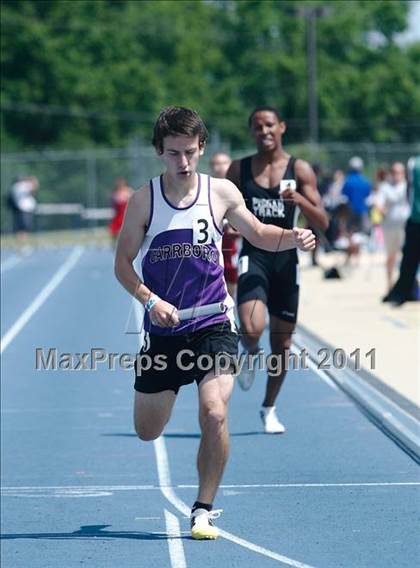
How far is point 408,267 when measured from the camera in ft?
71.4

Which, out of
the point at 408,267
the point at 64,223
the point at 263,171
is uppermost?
the point at 263,171

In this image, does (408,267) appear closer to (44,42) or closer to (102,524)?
(102,524)

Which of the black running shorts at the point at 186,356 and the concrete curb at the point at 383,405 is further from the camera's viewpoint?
the concrete curb at the point at 383,405

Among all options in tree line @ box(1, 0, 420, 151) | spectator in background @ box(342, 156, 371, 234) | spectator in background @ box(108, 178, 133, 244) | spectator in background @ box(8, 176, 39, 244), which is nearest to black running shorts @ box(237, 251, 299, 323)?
spectator in background @ box(342, 156, 371, 234)

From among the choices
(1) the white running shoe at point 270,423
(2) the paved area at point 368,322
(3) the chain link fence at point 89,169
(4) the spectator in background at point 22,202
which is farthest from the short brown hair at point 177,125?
(3) the chain link fence at point 89,169

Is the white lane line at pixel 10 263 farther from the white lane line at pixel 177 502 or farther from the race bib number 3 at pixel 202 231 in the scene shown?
the race bib number 3 at pixel 202 231

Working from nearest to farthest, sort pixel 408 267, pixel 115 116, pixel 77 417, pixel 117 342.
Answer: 1. pixel 77 417
2. pixel 117 342
3. pixel 408 267
4. pixel 115 116

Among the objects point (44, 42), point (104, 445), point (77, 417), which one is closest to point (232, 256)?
point (77, 417)

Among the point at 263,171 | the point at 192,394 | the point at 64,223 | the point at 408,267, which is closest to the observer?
the point at 263,171

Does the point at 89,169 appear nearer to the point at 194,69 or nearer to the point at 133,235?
the point at 194,69

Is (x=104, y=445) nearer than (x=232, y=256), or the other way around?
(x=104, y=445)

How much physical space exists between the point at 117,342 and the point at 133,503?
30.5ft

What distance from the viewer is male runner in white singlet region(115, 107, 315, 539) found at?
7.59 metres

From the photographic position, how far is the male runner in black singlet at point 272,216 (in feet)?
36.2
